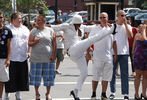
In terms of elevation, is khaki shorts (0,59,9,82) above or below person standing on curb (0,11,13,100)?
below

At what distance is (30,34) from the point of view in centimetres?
934

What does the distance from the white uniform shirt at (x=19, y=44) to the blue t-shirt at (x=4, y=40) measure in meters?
0.38

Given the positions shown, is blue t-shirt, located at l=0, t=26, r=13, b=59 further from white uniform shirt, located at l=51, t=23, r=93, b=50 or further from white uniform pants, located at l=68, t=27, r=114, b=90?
white uniform pants, located at l=68, t=27, r=114, b=90

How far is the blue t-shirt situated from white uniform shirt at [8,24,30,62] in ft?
1.24

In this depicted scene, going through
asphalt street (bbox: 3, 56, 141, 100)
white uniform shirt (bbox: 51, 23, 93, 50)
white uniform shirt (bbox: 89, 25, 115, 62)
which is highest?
white uniform shirt (bbox: 51, 23, 93, 50)

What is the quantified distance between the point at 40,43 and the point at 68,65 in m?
8.39

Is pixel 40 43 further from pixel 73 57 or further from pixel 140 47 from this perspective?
pixel 140 47

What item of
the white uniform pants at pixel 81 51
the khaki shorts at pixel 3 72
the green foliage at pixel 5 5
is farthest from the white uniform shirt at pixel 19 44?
the green foliage at pixel 5 5

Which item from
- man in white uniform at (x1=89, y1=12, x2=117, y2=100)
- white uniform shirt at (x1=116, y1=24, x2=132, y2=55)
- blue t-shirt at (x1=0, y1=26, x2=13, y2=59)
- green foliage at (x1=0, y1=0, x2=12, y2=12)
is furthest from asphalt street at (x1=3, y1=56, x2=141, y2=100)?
green foliage at (x1=0, y1=0, x2=12, y2=12)

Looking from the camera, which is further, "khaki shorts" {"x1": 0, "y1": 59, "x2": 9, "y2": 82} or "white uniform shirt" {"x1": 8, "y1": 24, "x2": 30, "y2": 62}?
"white uniform shirt" {"x1": 8, "y1": 24, "x2": 30, "y2": 62}

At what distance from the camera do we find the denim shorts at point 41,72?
30.7 feet

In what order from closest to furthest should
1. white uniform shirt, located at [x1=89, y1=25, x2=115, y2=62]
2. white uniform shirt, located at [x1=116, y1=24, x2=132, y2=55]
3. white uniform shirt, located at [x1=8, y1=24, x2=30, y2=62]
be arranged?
1. white uniform shirt, located at [x1=8, y1=24, x2=30, y2=62]
2. white uniform shirt, located at [x1=89, y1=25, x2=115, y2=62]
3. white uniform shirt, located at [x1=116, y1=24, x2=132, y2=55]

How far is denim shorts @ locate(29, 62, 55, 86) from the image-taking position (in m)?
9.35

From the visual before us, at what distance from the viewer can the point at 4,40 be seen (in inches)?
344
